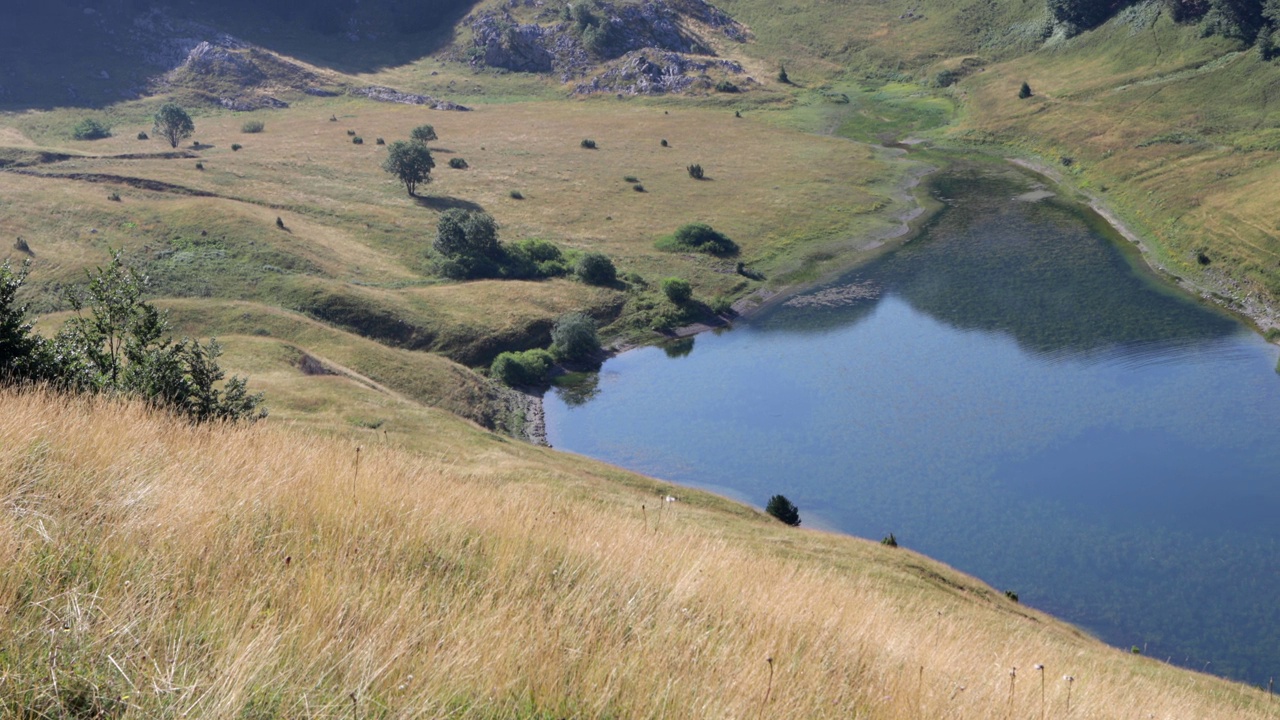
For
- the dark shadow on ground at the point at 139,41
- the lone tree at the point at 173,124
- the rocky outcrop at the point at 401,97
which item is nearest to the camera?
the lone tree at the point at 173,124

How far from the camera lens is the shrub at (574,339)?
68188 millimetres

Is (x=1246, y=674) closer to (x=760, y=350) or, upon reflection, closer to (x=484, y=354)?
(x=760, y=350)

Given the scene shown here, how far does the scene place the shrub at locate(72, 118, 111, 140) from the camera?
129375 mm

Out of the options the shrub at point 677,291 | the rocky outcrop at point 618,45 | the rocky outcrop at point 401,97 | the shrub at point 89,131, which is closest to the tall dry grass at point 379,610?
the shrub at point 677,291

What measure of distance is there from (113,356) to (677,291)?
2164 inches

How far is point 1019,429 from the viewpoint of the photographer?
53.5 metres

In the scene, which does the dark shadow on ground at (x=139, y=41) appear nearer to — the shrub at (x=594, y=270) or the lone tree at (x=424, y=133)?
the lone tree at (x=424, y=133)

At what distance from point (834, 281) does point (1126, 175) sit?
134ft

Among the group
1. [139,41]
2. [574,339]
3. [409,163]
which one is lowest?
[574,339]

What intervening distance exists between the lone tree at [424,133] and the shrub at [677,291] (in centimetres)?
6100

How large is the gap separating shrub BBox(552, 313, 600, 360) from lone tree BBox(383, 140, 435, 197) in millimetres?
39257

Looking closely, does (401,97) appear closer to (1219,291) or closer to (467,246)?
(467,246)

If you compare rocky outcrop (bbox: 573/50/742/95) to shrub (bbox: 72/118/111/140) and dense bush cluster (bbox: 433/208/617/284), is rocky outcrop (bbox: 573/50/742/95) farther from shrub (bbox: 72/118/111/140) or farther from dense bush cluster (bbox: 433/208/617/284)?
dense bush cluster (bbox: 433/208/617/284)

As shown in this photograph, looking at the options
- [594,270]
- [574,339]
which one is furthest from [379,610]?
[594,270]
